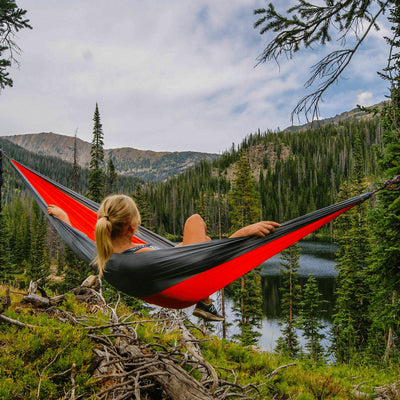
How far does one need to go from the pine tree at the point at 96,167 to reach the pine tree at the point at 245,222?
21.9 ft

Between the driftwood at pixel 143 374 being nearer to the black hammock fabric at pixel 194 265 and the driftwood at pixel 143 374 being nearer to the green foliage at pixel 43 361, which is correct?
the green foliage at pixel 43 361

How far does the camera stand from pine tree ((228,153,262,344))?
1243 centimetres

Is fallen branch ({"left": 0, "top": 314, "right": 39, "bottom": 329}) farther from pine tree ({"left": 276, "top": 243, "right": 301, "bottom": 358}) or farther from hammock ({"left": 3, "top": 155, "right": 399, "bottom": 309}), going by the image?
pine tree ({"left": 276, "top": 243, "right": 301, "bottom": 358})

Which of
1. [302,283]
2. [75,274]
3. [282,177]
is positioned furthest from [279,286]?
[282,177]

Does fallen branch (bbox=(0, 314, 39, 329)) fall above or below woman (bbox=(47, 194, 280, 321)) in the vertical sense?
below

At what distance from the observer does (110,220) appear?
1581 millimetres

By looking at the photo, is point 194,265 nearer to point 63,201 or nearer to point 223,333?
point 63,201

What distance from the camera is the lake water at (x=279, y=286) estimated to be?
14.2 m

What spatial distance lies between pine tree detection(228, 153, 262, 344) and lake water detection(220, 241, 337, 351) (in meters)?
1.40

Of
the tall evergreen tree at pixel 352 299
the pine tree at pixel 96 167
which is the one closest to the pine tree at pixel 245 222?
the tall evergreen tree at pixel 352 299

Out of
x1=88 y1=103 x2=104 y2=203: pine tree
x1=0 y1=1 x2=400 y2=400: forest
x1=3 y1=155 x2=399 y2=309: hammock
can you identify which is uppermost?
x1=88 y1=103 x2=104 y2=203: pine tree

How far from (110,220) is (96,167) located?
13.4 meters

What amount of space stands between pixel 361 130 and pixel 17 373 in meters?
101

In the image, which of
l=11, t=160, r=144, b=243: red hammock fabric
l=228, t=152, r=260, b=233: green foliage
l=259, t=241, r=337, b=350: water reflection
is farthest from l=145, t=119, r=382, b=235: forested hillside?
l=11, t=160, r=144, b=243: red hammock fabric
